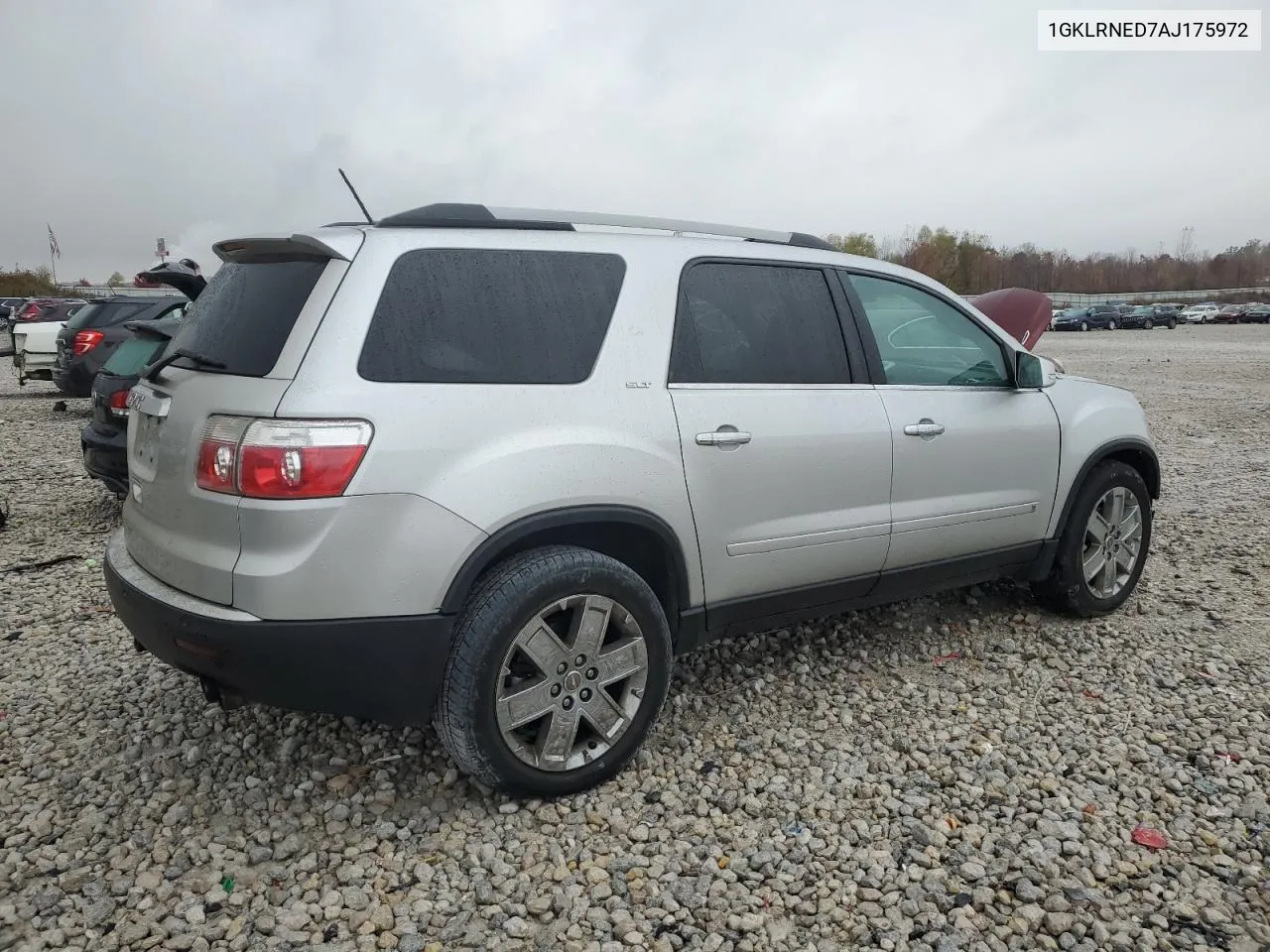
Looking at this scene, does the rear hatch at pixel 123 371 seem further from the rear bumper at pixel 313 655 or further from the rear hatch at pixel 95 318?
the rear hatch at pixel 95 318

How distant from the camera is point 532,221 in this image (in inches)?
119

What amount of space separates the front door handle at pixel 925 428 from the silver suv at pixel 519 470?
0.01 m

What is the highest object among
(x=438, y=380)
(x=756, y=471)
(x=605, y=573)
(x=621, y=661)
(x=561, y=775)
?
(x=438, y=380)

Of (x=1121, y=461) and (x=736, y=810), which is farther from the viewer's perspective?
(x=1121, y=461)

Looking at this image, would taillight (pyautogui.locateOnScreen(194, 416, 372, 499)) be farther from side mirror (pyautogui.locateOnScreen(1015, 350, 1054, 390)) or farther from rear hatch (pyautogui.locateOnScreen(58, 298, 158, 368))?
rear hatch (pyautogui.locateOnScreen(58, 298, 158, 368))

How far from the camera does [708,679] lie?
12.8 ft

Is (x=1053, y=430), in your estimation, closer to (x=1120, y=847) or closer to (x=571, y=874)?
(x=1120, y=847)

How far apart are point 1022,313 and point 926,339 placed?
4.12m

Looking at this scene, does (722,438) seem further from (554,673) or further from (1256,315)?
(1256,315)

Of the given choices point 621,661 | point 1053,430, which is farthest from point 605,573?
point 1053,430

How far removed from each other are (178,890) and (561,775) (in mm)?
1119

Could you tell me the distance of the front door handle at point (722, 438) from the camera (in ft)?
10.1

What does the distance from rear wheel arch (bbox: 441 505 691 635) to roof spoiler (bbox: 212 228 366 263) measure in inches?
36.9

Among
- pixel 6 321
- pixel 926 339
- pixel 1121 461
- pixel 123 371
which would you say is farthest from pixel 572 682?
pixel 6 321
